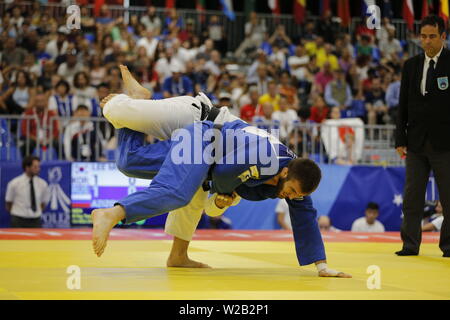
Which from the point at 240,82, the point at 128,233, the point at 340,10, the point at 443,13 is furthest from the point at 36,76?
the point at 443,13

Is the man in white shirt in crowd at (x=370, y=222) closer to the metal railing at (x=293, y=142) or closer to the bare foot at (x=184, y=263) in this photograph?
the metal railing at (x=293, y=142)

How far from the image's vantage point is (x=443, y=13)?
15.6 metres

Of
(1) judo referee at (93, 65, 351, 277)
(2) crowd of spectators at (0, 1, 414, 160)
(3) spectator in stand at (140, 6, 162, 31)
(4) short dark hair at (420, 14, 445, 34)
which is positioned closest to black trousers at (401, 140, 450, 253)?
(4) short dark hair at (420, 14, 445, 34)

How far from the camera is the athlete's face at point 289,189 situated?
4082mm

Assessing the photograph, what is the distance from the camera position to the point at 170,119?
4.74 meters

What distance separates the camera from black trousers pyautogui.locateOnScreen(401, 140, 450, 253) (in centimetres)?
576

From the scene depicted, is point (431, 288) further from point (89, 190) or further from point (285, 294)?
point (89, 190)

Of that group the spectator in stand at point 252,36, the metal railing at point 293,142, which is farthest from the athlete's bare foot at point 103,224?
the spectator in stand at point 252,36

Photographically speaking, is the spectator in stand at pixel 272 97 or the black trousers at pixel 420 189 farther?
the spectator in stand at pixel 272 97

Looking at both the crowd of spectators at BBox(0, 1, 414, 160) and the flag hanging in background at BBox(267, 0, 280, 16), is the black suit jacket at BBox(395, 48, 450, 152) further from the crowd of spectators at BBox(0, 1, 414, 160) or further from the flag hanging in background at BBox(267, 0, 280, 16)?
the flag hanging in background at BBox(267, 0, 280, 16)

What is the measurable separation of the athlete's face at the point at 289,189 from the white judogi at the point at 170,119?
1.46 feet

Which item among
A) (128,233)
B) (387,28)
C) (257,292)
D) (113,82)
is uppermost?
(387,28)

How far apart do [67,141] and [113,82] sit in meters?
1.89

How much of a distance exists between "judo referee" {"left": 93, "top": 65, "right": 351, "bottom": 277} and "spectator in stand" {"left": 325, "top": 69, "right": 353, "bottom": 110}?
352 inches
